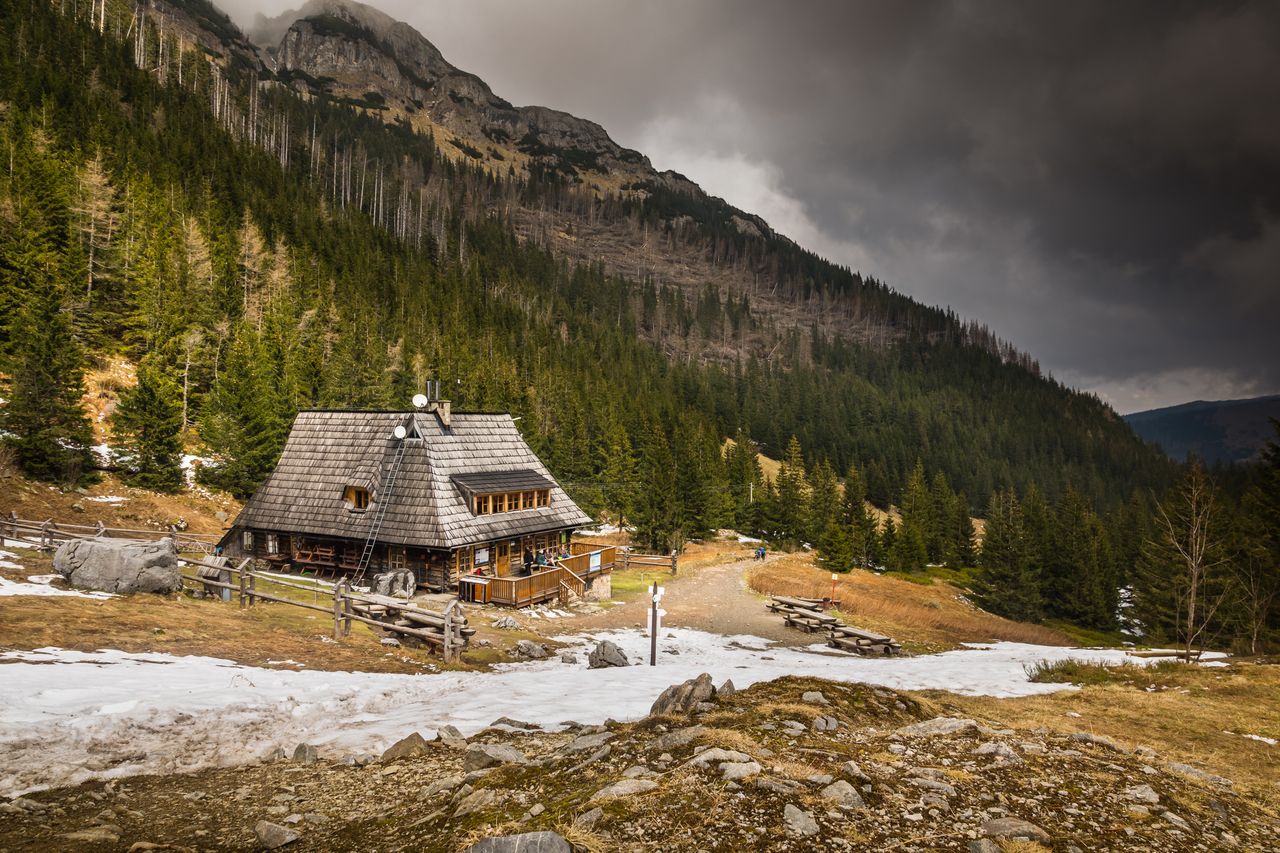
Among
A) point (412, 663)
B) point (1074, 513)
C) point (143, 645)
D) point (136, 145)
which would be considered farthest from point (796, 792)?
point (136, 145)

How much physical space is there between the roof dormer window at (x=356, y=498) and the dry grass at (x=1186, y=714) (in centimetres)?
2577

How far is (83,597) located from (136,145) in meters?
89.0

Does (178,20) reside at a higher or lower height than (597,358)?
higher

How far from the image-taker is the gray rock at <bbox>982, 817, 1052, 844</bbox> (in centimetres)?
505

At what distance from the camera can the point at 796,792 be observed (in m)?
5.62

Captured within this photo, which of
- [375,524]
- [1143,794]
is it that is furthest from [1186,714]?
[375,524]

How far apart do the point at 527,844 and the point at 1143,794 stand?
6751 mm

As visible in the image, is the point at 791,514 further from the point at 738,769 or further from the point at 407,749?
the point at 738,769

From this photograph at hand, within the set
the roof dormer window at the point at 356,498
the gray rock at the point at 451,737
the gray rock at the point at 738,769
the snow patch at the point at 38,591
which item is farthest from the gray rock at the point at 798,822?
the roof dormer window at the point at 356,498

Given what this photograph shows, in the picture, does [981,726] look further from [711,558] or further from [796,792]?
[711,558]

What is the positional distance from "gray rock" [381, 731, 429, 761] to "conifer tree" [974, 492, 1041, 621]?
66.1 metres

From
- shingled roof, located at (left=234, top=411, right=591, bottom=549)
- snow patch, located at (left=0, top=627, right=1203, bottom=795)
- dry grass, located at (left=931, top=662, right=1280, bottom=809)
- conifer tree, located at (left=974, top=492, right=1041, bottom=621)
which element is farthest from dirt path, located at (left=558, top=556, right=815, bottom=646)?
conifer tree, located at (left=974, top=492, right=1041, bottom=621)

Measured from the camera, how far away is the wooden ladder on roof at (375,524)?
89.3 feet

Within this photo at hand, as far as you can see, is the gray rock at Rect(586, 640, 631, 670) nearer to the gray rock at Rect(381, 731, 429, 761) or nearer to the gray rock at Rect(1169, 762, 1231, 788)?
the gray rock at Rect(381, 731, 429, 761)
